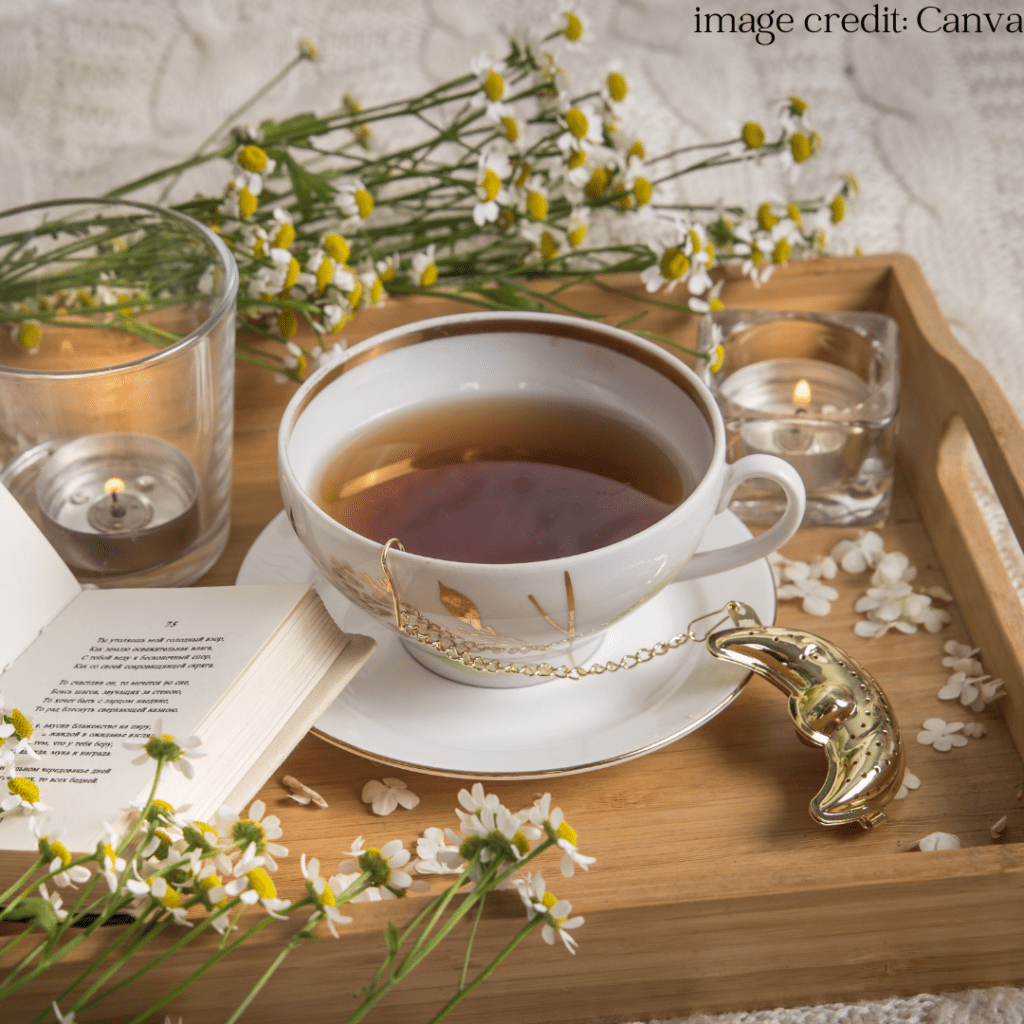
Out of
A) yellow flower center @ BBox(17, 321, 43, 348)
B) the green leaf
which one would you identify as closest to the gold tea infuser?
the green leaf

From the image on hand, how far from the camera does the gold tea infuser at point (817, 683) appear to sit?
596 millimetres

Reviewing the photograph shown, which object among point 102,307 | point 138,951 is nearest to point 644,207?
point 102,307

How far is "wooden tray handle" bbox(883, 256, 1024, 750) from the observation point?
2.30 feet

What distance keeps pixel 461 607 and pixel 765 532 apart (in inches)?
7.7

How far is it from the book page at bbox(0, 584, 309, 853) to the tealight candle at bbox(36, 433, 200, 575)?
84mm

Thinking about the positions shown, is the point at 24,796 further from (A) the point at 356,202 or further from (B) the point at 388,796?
(A) the point at 356,202

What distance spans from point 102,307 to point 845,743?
2.05 ft

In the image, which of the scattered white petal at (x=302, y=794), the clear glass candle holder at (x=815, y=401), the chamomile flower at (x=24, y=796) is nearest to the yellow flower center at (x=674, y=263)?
the clear glass candle holder at (x=815, y=401)

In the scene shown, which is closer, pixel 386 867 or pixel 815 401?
pixel 386 867

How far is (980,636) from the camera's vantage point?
720 millimetres

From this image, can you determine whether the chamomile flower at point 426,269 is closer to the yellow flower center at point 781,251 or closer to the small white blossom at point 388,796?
the yellow flower center at point 781,251

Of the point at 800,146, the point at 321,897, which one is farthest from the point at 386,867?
the point at 800,146

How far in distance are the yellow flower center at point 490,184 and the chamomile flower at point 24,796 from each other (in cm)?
56

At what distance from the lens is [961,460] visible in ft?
A: 2.71
